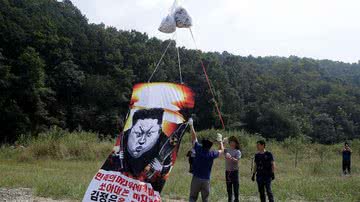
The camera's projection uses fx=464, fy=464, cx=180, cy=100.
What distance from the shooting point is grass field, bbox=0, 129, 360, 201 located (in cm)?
1265

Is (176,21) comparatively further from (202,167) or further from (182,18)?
(202,167)

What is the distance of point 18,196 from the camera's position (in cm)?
1141

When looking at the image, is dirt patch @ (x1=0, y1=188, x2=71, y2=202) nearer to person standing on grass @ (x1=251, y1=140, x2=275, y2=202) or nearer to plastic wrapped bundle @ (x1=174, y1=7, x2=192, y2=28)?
person standing on grass @ (x1=251, y1=140, x2=275, y2=202)

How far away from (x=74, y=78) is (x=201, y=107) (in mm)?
15511

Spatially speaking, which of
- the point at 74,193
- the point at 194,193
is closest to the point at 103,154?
the point at 74,193

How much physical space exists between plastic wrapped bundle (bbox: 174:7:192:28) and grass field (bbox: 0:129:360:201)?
508cm

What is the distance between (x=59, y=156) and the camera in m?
25.8

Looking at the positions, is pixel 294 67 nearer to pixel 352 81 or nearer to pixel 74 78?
pixel 352 81

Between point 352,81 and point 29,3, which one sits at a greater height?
point 29,3

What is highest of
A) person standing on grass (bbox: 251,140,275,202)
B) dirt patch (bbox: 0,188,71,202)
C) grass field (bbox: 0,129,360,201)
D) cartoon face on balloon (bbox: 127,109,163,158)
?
cartoon face on balloon (bbox: 127,109,163,158)

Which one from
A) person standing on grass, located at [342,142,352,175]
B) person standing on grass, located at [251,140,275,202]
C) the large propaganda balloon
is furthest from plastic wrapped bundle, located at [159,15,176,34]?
person standing on grass, located at [342,142,352,175]

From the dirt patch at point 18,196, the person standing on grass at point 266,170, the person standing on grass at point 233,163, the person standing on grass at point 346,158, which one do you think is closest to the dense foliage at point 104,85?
the person standing on grass at point 346,158

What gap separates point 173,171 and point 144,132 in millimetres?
12811

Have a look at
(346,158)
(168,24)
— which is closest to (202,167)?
(168,24)
